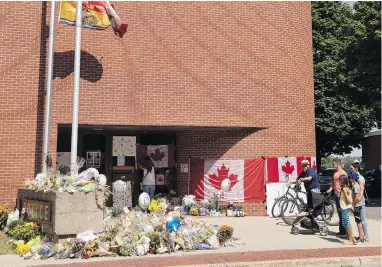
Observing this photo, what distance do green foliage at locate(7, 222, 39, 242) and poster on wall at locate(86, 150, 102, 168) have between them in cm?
586

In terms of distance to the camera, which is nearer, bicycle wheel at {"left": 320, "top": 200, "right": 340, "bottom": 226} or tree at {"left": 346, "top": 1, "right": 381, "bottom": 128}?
bicycle wheel at {"left": 320, "top": 200, "right": 340, "bottom": 226}

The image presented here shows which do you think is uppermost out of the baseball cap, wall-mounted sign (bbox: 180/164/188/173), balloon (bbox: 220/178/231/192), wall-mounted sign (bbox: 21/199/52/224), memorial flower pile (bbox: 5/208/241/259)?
wall-mounted sign (bbox: 180/164/188/173)

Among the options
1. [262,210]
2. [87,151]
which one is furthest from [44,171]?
[262,210]

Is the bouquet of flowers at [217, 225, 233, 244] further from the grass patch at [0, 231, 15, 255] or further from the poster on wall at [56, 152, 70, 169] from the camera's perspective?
the poster on wall at [56, 152, 70, 169]

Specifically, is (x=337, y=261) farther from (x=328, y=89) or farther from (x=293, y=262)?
(x=328, y=89)

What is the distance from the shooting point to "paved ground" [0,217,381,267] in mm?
7301

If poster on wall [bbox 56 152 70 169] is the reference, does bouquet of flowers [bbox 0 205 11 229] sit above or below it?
below

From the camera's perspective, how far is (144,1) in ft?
44.3

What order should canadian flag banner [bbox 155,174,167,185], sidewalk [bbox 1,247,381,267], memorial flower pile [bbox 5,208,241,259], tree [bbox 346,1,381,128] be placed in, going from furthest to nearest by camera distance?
tree [bbox 346,1,381,128] < canadian flag banner [bbox 155,174,167,185] < memorial flower pile [bbox 5,208,241,259] < sidewalk [bbox 1,247,381,267]

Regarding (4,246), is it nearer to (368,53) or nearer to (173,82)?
(173,82)

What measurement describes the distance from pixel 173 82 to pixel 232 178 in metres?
3.97

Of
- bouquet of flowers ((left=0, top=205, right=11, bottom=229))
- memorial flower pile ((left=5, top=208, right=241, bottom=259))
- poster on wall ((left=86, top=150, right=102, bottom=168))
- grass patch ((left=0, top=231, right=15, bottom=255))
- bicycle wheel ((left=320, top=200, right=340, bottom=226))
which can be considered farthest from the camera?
poster on wall ((left=86, top=150, right=102, bottom=168))

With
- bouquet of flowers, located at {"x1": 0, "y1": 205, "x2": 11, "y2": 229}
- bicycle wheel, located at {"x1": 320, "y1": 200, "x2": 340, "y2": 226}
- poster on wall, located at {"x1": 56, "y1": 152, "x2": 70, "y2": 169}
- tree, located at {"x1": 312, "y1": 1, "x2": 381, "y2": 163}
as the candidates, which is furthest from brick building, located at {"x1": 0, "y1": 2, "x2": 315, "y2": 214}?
tree, located at {"x1": 312, "y1": 1, "x2": 381, "y2": 163}

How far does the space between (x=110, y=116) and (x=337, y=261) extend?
7.86m
